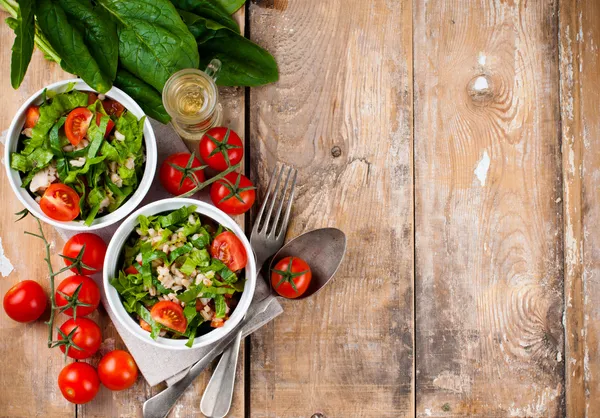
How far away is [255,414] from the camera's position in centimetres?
143

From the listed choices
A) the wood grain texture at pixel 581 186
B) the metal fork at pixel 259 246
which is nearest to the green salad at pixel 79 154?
the metal fork at pixel 259 246

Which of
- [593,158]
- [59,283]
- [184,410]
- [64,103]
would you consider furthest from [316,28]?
[184,410]

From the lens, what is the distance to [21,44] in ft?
3.76

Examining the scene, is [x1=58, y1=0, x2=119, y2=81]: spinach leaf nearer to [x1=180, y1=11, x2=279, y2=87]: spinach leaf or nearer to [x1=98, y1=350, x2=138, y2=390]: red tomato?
[x1=180, y1=11, x2=279, y2=87]: spinach leaf

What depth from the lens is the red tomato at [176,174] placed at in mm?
1343

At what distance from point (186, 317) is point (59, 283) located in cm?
37

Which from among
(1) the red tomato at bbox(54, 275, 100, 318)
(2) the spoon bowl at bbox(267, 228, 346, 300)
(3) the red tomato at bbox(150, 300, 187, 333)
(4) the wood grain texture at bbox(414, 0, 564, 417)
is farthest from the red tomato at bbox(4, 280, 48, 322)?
(4) the wood grain texture at bbox(414, 0, 564, 417)

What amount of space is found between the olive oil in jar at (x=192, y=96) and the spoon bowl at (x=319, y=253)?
0.36 m

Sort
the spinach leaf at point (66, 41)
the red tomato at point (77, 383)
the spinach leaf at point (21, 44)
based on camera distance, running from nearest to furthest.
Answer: the spinach leaf at point (21, 44) < the spinach leaf at point (66, 41) < the red tomato at point (77, 383)

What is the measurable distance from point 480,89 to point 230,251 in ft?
2.42

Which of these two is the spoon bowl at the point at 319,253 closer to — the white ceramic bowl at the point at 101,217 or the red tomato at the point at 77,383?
the white ceramic bowl at the point at 101,217

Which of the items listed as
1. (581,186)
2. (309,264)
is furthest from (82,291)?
(581,186)

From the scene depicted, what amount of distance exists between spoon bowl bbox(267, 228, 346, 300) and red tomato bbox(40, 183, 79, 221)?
1.48 ft

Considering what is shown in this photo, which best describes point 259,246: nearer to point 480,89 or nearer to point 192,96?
point 192,96
